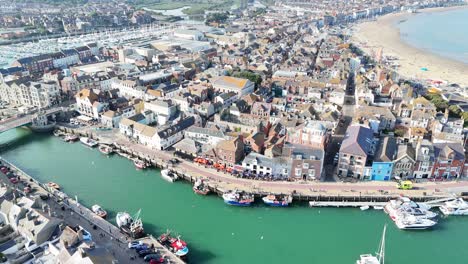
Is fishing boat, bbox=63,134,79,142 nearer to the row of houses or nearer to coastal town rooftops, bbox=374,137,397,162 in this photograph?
the row of houses

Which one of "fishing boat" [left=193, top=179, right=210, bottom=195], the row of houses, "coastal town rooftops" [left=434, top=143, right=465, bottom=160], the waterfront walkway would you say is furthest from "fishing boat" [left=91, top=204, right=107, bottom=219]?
"coastal town rooftops" [left=434, top=143, right=465, bottom=160]

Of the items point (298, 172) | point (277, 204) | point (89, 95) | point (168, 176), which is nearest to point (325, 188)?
point (298, 172)

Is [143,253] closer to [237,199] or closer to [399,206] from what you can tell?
[237,199]

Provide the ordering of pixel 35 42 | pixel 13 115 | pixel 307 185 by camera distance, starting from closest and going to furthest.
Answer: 1. pixel 307 185
2. pixel 13 115
3. pixel 35 42

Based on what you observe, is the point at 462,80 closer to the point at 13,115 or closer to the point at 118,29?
the point at 13,115

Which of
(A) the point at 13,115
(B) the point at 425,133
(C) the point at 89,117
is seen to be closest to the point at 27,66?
(A) the point at 13,115

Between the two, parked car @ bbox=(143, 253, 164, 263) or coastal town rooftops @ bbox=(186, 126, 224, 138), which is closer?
parked car @ bbox=(143, 253, 164, 263)
